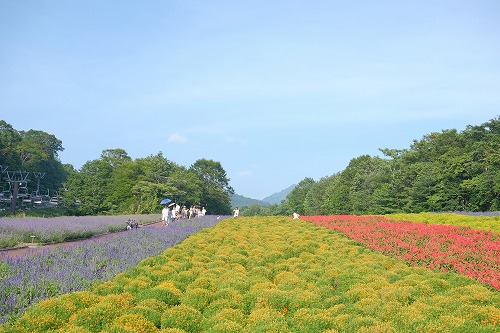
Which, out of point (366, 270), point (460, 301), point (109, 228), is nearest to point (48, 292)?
point (366, 270)

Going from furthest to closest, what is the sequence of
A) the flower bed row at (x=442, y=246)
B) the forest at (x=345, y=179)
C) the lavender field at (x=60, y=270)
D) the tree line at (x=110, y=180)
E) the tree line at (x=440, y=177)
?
the tree line at (x=110, y=180) < the forest at (x=345, y=179) < the tree line at (x=440, y=177) < the flower bed row at (x=442, y=246) < the lavender field at (x=60, y=270)

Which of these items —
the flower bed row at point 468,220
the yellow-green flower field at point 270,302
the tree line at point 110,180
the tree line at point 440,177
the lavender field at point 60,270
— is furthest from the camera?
the tree line at point 110,180

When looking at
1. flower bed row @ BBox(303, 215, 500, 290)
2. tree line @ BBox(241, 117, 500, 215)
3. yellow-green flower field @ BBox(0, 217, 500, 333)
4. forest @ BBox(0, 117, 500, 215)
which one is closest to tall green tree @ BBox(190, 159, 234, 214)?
forest @ BBox(0, 117, 500, 215)

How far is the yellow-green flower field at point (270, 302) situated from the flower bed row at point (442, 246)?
1.77 m

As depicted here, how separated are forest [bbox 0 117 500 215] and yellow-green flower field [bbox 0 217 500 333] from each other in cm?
A: 3663

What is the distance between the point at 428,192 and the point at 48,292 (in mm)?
47881

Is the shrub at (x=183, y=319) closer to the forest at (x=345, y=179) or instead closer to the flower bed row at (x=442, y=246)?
the flower bed row at (x=442, y=246)

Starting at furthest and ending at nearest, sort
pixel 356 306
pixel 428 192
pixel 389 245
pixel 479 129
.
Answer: pixel 479 129 < pixel 428 192 < pixel 389 245 < pixel 356 306

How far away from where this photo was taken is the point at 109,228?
82.9 ft

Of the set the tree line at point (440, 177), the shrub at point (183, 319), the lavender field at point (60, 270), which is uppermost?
the tree line at point (440, 177)

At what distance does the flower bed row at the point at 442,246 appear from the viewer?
1197cm

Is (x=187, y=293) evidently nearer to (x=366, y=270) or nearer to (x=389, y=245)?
(x=366, y=270)

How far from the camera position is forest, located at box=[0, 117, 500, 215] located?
46.6m

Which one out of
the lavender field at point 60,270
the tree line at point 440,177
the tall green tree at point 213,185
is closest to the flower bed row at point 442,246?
the lavender field at point 60,270
